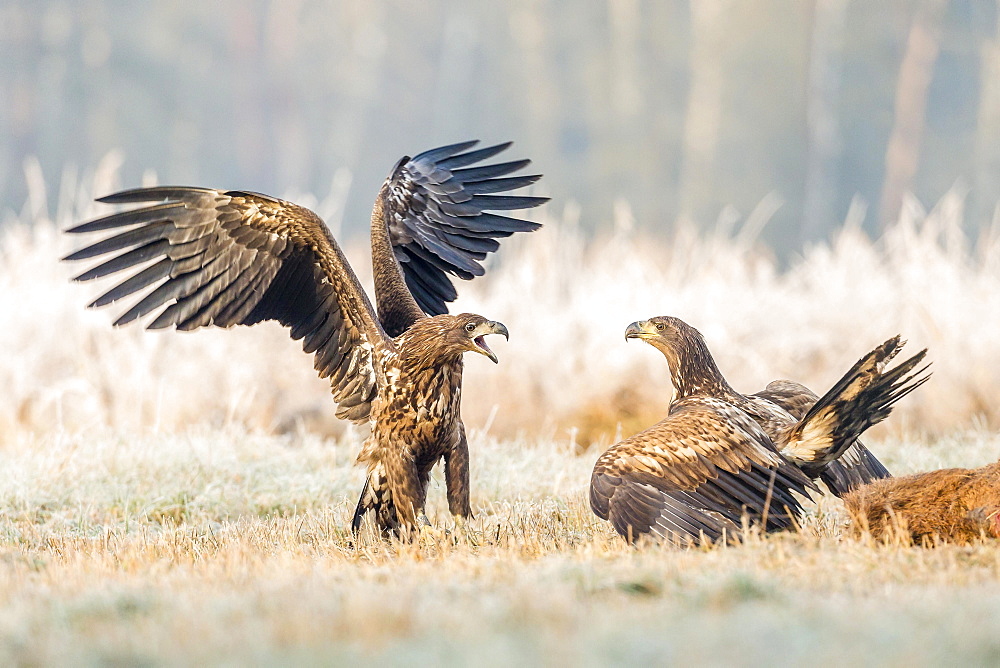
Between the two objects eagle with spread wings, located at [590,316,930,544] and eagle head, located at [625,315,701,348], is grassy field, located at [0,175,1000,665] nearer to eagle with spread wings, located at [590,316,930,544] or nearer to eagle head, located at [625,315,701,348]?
eagle with spread wings, located at [590,316,930,544]

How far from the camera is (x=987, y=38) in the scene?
2694 cm

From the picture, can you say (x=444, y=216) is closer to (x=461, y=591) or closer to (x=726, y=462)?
(x=726, y=462)

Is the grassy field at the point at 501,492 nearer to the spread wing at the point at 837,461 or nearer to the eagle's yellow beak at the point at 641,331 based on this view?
the spread wing at the point at 837,461

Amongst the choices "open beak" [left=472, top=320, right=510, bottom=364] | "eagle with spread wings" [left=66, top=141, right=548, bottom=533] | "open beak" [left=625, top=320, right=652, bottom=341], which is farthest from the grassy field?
"open beak" [left=625, top=320, right=652, bottom=341]

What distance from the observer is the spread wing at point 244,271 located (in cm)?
613

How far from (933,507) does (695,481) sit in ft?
3.53

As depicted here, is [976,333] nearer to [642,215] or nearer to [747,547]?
[747,547]

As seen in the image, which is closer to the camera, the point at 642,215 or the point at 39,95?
the point at 642,215

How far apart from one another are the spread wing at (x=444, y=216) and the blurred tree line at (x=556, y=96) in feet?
65.6

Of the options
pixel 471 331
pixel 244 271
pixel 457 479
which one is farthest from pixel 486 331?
pixel 244 271

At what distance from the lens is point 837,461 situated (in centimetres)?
645

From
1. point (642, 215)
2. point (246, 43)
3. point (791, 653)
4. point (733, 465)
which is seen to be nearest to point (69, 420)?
point (733, 465)

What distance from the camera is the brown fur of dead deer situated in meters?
5.20

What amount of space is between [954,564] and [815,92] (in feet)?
84.8
